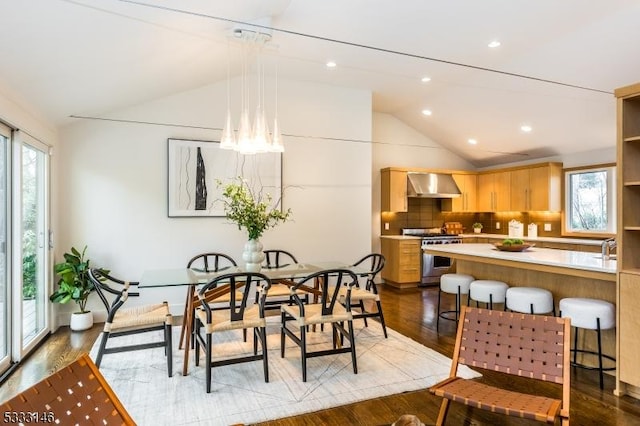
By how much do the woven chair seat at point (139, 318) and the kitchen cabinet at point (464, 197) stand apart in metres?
5.78

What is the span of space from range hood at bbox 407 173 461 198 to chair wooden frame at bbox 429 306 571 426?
4.71 meters

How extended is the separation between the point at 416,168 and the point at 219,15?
4835 millimetres

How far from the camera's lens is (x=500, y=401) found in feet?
6.56

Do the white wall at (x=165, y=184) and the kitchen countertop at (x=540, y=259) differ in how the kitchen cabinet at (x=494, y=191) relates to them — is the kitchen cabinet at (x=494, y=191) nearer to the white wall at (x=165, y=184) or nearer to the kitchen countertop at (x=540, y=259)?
the white wall at (x=165, y=184)

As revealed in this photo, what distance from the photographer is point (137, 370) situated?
3.24 meters

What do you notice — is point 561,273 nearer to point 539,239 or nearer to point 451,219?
point 539,239

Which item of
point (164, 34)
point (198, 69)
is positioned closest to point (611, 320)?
point (164, 34)

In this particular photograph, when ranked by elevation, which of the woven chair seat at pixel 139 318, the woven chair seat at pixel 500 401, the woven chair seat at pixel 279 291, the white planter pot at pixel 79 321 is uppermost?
the woven chair seat at pixel 279 291

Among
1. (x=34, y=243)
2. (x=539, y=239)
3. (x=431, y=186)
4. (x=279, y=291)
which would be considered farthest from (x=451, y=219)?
(x=34, y=243)

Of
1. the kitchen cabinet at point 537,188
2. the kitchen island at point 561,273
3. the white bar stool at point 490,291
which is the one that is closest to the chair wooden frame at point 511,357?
the kitchen island at point 561,273

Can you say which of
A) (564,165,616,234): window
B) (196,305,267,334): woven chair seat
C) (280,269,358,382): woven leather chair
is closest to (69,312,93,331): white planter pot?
(196,305,267,334): woven chair seat

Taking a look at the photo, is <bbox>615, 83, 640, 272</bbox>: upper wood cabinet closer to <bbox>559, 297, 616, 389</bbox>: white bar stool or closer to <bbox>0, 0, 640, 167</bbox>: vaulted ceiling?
<bbox>559, 297, 616, 389</bbox>: white bar stool

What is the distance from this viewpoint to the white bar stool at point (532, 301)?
11.1 ft

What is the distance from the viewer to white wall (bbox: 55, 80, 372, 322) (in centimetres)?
463
